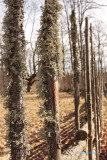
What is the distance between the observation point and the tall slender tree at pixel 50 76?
2.87 m

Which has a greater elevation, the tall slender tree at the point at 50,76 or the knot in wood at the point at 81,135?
A: the tall slender tree at the point at 50,76

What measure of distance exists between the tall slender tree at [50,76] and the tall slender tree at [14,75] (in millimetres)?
449

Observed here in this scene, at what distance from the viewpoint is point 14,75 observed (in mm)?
2664

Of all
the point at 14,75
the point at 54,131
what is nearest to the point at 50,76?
the point at 14,75

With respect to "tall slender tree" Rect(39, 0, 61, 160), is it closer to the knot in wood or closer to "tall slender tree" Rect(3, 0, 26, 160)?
"tall slender tree" Rect(3, 0, 26, 160)

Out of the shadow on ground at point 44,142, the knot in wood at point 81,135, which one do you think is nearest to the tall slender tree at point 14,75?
the shadow on ground at point 44,142

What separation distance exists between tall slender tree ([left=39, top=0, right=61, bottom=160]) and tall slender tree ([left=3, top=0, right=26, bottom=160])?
45 cm

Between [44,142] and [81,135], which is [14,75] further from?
[81,135]

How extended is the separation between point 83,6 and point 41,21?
38.0 feet

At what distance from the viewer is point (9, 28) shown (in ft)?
8.80

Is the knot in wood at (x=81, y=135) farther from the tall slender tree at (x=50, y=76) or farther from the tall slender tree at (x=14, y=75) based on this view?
the tall slender tree at (x=14, y=75)

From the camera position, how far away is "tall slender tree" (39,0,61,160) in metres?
2.87

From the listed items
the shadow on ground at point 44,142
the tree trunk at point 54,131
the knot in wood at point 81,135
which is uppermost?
the tree trunk at point 54,131

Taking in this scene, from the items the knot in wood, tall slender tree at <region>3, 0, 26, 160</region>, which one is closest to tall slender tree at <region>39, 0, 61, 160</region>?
tall slender tree at <region>3, 0, 26, 160</region>
